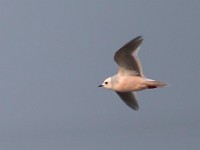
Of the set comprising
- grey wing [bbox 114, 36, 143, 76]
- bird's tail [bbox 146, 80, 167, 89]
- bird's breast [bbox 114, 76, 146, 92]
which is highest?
grey wing [bbox 114, 36, 143, 76]

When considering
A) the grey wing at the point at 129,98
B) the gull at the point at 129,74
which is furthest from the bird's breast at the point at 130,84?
the grey wing at the point at 129,98

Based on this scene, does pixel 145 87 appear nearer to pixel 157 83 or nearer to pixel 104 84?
pixel 157 83

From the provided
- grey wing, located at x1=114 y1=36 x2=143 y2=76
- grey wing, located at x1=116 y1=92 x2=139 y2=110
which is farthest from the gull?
grey wing, located at x1=116 y1=92 x2=139 y2=110

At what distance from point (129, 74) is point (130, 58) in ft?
0.58

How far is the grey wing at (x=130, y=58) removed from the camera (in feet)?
16.6

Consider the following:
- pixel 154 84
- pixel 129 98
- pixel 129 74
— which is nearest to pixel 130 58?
pixel 129 74

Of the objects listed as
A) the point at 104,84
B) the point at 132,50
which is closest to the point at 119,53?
the point at 132,50

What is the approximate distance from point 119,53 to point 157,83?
1.34 feet

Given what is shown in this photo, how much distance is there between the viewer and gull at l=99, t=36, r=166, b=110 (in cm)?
506

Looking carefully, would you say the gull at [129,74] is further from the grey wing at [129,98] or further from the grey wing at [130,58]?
the grey wing at [129,98]

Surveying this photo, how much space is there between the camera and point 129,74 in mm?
5293

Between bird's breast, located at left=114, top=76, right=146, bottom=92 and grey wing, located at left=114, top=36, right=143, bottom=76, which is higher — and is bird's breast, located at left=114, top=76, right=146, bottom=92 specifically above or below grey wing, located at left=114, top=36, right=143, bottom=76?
below

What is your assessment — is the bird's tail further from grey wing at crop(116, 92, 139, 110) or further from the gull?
grey wing at crop(116, 92, 139, 110)

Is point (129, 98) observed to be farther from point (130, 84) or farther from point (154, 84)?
point (154, 84)
